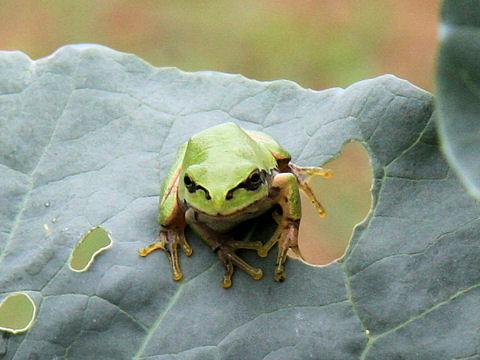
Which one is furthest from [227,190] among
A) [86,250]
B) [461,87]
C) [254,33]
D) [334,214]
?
[254,33]

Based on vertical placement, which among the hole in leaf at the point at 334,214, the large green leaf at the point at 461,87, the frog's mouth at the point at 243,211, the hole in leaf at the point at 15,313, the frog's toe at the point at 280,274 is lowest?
the hole in leaf at the point at 334,214

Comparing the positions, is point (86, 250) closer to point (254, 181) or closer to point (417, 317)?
point (254, 181)

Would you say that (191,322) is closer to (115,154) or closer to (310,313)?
(310,313)

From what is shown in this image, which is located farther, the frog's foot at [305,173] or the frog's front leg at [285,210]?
the frog's foot at [305,173]

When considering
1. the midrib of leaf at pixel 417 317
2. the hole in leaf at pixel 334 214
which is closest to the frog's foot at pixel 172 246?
Answer: the midrib of leaf at pixel 417 317

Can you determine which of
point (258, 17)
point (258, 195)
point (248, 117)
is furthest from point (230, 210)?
point (258, 17)

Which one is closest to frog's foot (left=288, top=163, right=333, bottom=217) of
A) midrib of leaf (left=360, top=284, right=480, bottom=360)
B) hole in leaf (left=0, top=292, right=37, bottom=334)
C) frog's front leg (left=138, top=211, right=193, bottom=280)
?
frog's front leg (left=138, top=211, right=193, bottom=280)

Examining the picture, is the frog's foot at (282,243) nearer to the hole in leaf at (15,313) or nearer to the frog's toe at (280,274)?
the frog's toe at (280,274)
